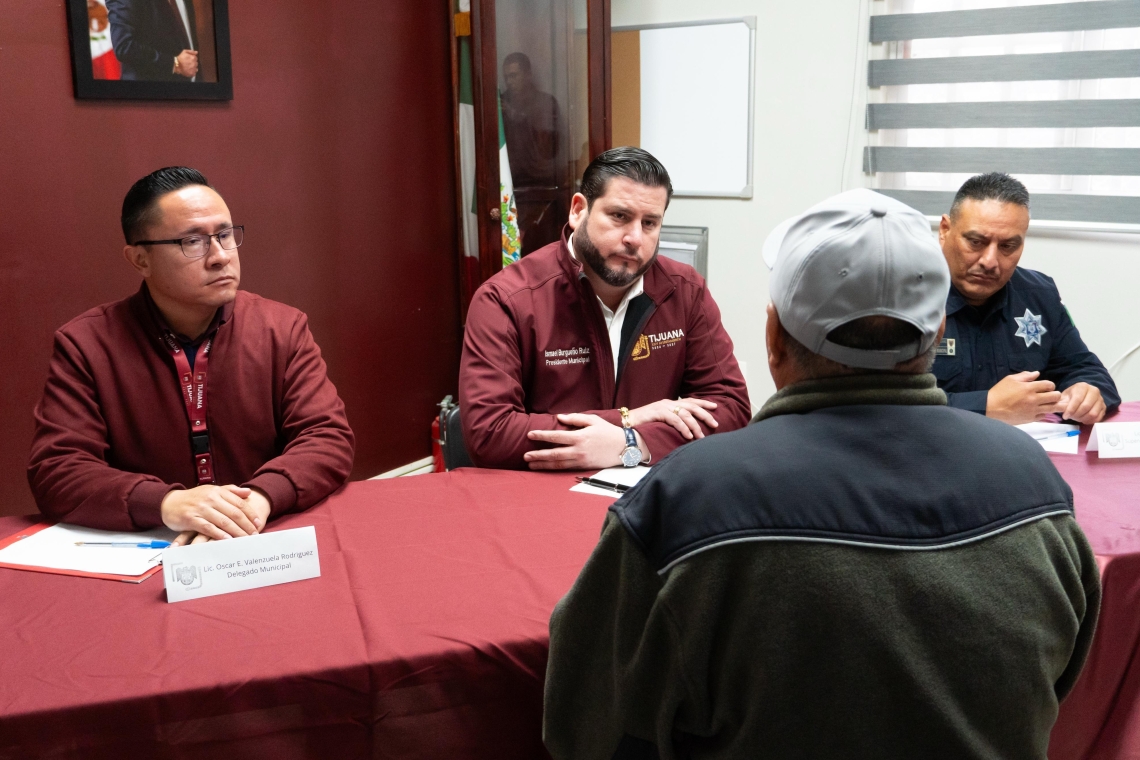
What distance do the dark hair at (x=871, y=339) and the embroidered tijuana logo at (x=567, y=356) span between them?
1.33 meters

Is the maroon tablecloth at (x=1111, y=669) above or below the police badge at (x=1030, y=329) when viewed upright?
below

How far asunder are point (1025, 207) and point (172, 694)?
2259 mm

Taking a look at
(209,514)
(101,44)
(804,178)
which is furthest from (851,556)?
(804,178)

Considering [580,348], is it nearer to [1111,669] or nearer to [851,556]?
[1111,669]

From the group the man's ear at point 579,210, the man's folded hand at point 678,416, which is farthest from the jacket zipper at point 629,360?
the man's ear at point 579,210

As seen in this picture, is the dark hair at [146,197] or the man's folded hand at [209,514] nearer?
the man's folded hand at [209,514]

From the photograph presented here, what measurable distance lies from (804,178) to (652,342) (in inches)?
86.2

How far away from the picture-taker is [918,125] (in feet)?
12.8

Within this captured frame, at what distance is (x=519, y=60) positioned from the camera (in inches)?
151

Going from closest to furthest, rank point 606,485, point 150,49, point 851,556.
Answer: point 851,556 → point 606,485 → point 150,49

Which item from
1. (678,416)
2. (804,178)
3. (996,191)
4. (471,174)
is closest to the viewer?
(678,416)

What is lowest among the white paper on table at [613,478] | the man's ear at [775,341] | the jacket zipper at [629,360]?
the white paper on table at [613,478]

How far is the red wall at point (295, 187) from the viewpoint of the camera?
A: 274cm

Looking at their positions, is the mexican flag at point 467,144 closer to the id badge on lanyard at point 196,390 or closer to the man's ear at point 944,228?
the man's ear at point 944,228
